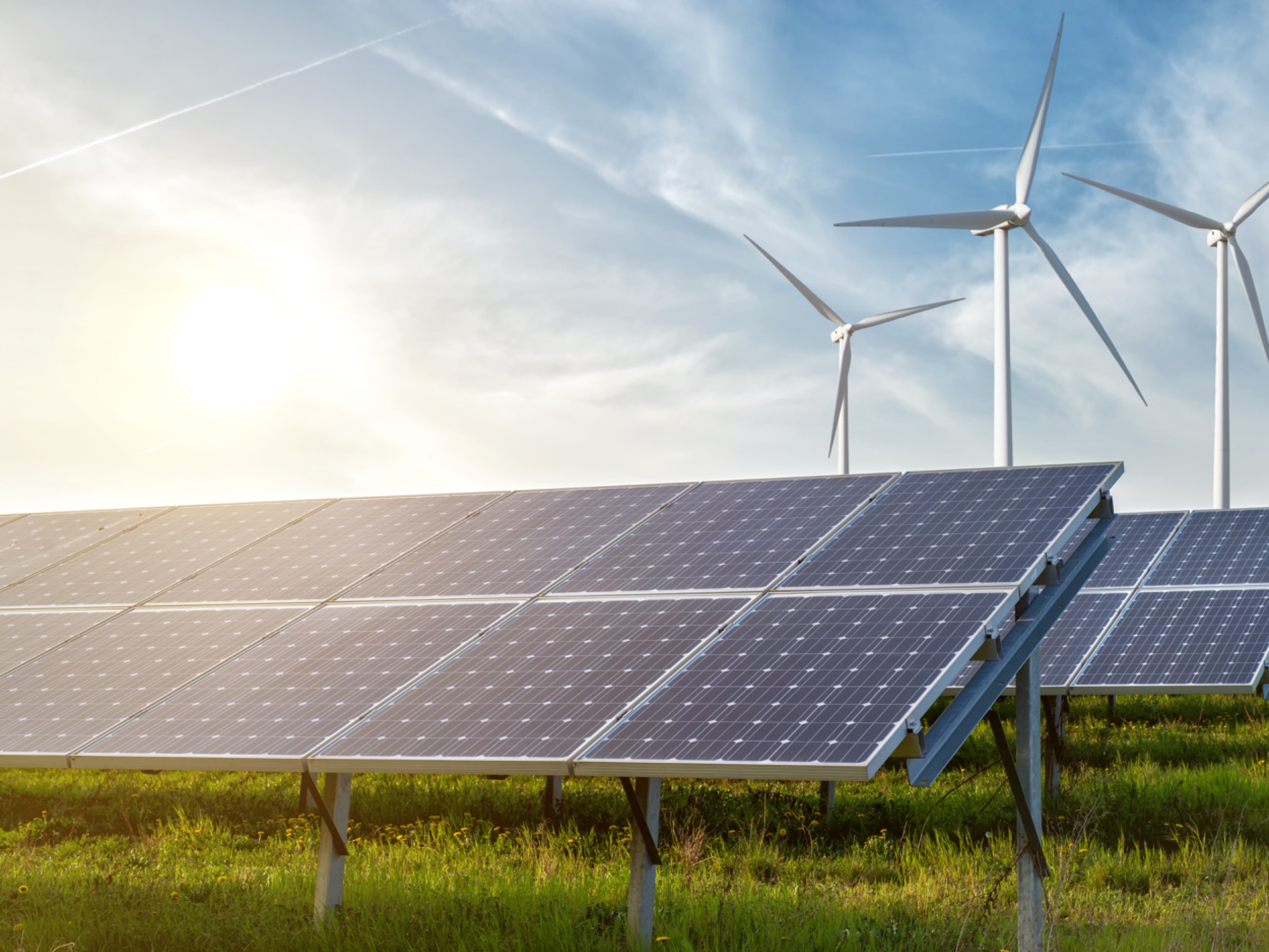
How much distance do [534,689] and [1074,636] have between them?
16.3 metres

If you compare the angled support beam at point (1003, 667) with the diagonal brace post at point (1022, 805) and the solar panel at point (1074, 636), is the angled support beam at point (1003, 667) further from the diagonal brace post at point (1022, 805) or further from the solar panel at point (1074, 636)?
the solar panel at point (1074, 636)

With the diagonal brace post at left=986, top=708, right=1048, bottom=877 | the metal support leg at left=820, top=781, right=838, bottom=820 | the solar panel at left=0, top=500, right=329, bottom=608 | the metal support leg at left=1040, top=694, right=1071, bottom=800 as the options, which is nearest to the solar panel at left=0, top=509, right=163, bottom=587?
the solar panel at left=0, top=500, right=329, bottom=608

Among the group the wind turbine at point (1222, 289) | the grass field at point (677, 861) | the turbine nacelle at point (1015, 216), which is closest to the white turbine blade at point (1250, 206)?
the wind turbine at point (1222, 289)

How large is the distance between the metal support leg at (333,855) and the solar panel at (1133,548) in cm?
1819

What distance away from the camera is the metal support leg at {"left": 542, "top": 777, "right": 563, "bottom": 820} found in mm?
17391

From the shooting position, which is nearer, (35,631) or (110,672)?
(110,672)

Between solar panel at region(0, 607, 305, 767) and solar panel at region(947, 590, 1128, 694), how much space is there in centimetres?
1137

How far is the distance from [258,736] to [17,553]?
1159cm

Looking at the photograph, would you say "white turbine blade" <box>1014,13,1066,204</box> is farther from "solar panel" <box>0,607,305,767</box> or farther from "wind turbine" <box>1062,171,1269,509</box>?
"solar panel" <box>0,607,305,767</box>

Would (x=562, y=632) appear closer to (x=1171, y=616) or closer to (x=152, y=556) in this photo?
(x=152, y=556)

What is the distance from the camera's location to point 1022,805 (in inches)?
400

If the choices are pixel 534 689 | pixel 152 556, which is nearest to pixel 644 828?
pixel 534 689

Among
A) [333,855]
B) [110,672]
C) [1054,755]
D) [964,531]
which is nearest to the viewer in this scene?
[333,855]

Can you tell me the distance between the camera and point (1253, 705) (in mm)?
26969
